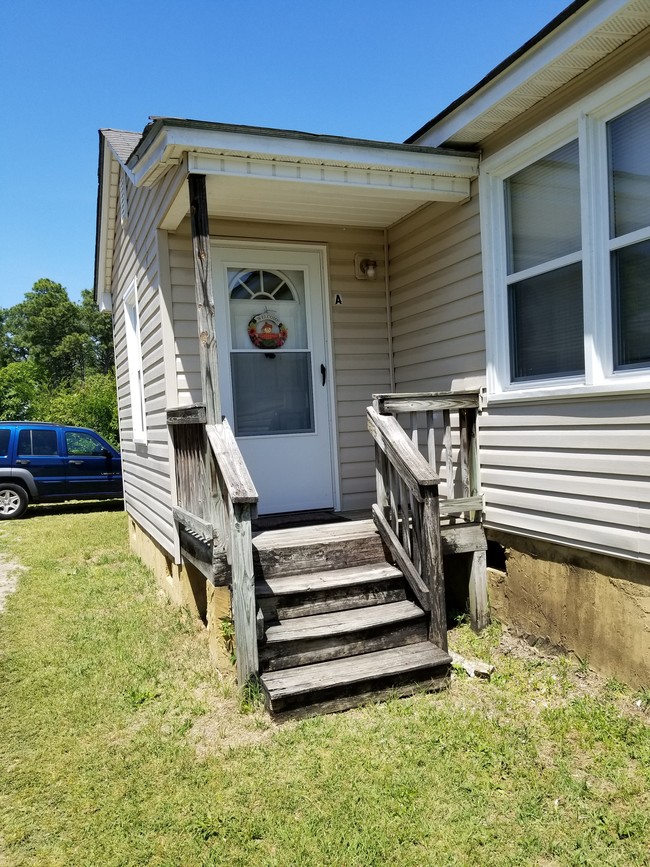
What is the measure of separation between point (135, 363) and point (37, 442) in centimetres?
577

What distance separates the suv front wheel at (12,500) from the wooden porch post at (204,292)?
933 cm

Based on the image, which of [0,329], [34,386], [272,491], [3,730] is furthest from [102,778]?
[0,329]

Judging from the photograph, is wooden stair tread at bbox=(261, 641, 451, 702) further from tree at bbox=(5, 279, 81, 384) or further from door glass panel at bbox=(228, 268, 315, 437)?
tree at bbox=(5, 279, 81, 384)

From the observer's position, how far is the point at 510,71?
136 inches

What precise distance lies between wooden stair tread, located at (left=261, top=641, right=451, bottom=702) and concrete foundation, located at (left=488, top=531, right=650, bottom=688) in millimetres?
815

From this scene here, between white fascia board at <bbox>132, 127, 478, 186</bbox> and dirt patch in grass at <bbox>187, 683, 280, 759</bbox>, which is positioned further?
white fascia board at <bbox>132, 127, 478, 186</bbox>

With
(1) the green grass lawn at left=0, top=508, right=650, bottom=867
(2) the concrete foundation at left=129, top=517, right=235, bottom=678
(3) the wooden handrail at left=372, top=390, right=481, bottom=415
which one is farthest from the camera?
(3) the wooden handrail at left=372, top=390, right=481, bottom=415

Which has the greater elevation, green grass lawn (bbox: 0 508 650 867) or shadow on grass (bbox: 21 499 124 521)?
green grass lawn (bbox: 0 508 650 867)

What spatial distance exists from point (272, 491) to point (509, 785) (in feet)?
10.5

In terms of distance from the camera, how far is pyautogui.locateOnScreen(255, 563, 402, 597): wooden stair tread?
3648mm

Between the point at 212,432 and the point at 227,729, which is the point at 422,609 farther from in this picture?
the point at 212,432

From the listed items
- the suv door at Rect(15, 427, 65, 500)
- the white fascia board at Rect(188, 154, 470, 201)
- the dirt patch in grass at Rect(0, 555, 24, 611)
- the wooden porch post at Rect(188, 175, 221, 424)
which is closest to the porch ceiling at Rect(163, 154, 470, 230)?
the white fascia board at Rect(188, 154, 470, 201)

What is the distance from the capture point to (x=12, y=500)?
11.4 metres

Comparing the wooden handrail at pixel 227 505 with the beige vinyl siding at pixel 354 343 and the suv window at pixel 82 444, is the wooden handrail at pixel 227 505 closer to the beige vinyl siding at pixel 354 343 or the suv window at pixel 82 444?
the beige vinyl siding at pixel 354 343
